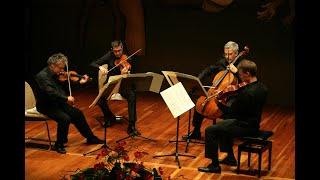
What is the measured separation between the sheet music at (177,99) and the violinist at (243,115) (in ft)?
1.21

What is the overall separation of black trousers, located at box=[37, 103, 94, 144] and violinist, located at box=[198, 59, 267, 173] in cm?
174

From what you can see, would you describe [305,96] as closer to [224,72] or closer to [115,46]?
[224,72]

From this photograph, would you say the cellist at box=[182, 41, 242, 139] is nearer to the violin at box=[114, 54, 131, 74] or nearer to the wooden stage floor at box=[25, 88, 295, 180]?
the wooden stage floor at box=[25, 88, 295, 180]

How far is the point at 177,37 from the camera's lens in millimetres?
10273

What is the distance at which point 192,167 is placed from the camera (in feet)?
21.0

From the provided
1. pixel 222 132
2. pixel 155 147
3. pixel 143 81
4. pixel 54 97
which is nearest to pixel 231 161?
pixel 222 132

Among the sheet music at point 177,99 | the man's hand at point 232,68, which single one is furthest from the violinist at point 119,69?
the sheet music at point 177,99

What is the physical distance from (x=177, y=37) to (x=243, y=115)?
4.32m

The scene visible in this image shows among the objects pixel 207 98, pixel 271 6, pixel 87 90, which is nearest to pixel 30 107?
pixel 207 98

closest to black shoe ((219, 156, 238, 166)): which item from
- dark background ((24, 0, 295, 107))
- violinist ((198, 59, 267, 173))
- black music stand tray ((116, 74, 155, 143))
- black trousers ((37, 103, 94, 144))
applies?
violinist ((198, 59, 267, 173))

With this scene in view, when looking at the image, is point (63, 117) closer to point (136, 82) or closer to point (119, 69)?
point (136, 82)

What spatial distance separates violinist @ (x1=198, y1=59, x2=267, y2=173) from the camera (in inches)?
239

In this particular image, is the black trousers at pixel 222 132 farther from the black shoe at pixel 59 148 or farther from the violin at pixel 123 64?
the violin at pixel 123 64

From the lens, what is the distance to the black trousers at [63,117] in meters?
6.97
